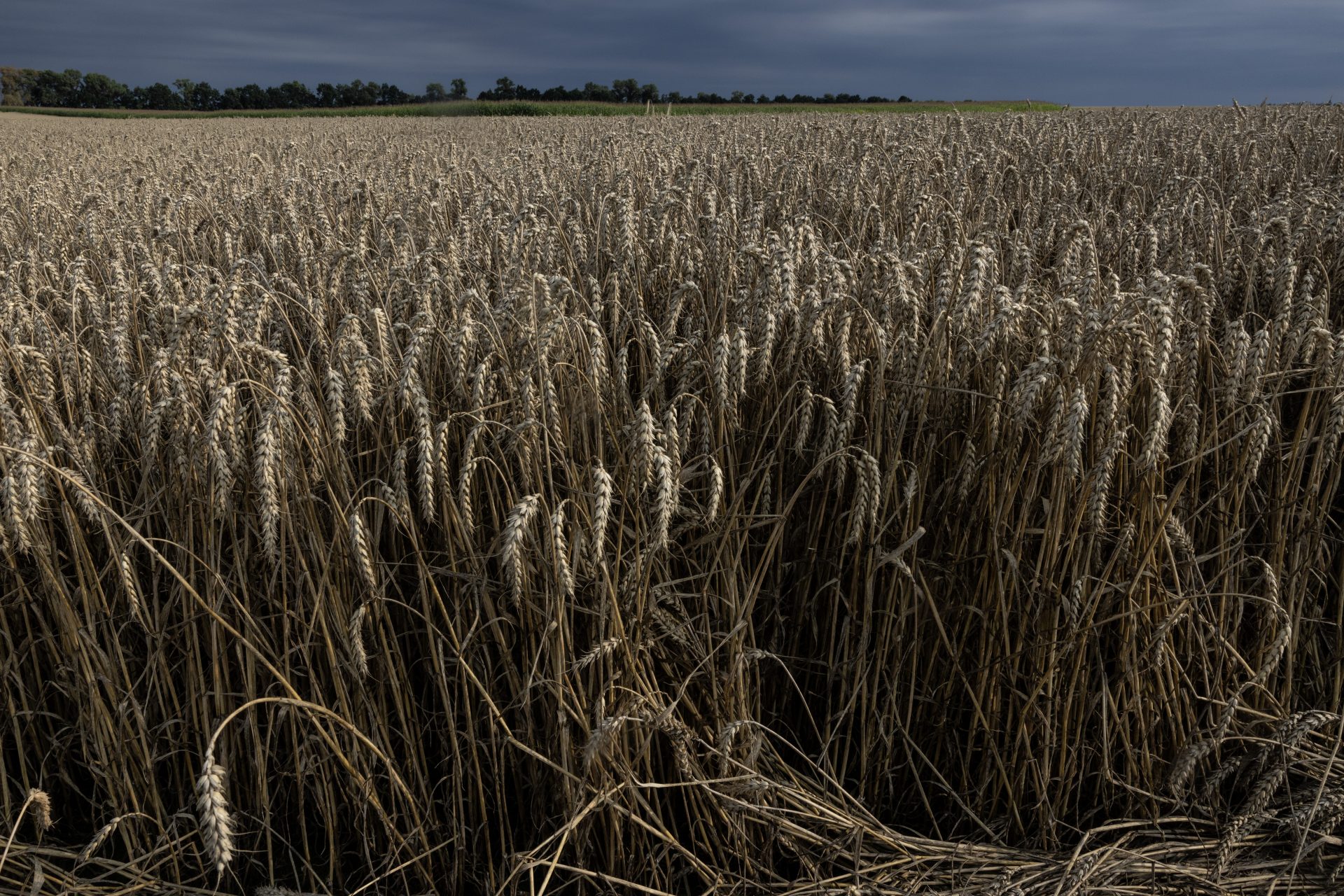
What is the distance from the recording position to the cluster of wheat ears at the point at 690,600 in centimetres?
155

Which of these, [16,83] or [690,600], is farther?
[16,83]

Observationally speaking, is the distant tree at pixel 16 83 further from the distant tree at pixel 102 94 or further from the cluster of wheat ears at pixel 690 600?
the cluster of wheat ears at pixel 690 600

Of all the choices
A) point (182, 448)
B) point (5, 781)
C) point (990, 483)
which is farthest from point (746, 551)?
point (5, 781)

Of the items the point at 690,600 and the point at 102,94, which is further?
the point at 102,94

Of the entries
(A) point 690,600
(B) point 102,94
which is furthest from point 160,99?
(A) point 690,600

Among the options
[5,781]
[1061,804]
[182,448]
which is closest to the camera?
[182,448]

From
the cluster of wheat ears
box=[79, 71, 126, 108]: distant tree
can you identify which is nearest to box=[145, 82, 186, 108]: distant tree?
box=[79, 71, 126, 108]: distant tree

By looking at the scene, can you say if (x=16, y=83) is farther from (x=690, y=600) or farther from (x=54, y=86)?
(x=690, y=600)

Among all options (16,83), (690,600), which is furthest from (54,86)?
(690,600)

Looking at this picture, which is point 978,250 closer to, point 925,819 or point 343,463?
point 925,819

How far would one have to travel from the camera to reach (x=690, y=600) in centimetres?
194

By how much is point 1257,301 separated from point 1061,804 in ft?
6.19

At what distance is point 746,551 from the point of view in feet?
6.48

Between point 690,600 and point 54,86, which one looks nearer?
point 690,600
